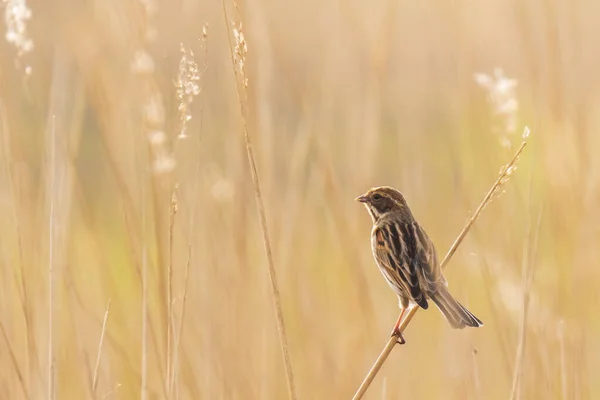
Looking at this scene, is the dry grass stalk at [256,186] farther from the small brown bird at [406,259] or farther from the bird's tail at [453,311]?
the bird's tail at [453,311]

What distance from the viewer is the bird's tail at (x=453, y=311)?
2258 mm

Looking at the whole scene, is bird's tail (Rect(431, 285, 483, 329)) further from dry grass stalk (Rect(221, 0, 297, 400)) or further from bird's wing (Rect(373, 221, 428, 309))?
dry grass stalk (Rect(221, 0, 297, 400))

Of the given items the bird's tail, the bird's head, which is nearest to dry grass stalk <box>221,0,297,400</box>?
the bird's tail

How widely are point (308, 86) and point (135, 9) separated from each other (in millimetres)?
919

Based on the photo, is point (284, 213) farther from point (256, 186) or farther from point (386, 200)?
point (256, 186)

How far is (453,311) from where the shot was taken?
2.35 m

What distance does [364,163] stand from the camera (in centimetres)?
326

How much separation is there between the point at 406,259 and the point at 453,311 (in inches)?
9.1

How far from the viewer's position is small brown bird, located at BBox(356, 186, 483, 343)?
239 centimetres

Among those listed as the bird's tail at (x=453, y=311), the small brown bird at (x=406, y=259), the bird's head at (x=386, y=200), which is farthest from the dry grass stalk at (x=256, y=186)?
the bird's head at (x=386, y=200)

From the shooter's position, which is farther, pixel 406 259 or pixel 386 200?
pixel 386 200

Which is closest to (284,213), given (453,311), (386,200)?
(386,200)

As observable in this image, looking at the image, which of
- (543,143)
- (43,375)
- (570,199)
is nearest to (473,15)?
(543,143)

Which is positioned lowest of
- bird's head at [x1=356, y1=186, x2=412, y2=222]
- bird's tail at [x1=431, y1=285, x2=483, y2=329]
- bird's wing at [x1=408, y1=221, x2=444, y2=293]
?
bird's tail at [x1=431, y1=285, x2=483, y2=329]
